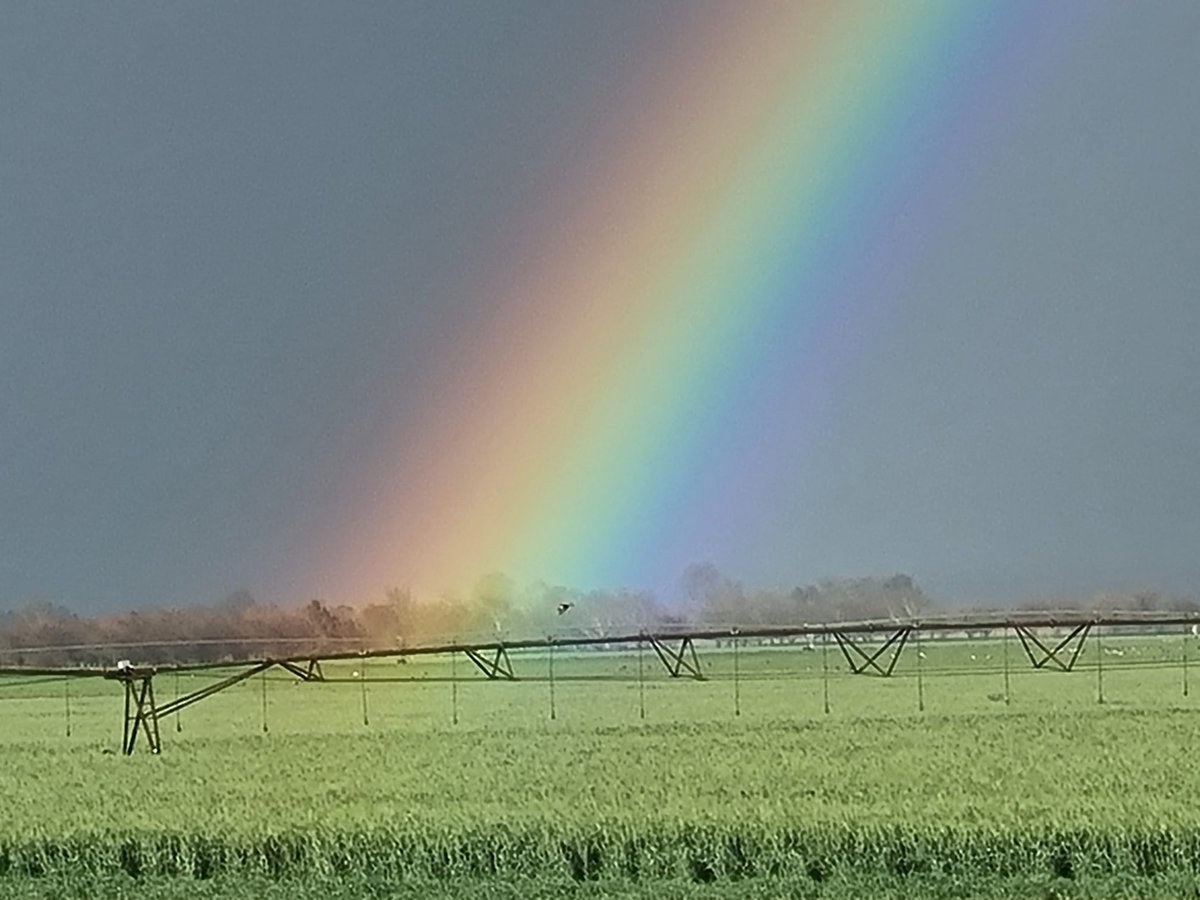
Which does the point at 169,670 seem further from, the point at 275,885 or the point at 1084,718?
the point at 1084,718

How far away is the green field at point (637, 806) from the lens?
1906cm

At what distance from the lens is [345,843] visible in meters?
20.4

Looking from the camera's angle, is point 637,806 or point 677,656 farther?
point 677,656

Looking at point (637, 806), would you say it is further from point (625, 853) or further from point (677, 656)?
point (677, 656)

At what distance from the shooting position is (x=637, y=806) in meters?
21.9

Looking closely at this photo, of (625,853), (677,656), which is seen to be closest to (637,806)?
(625,853)

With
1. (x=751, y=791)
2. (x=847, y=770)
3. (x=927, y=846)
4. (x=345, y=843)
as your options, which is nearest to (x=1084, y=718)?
(x=847, y=770)

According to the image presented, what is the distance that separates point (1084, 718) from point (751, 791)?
14.9 meters

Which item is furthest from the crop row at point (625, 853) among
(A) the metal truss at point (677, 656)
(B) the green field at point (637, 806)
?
(A) the metal truss at point (677, 656)

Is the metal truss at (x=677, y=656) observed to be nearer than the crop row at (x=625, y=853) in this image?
No

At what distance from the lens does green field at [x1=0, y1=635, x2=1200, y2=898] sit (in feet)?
62.5

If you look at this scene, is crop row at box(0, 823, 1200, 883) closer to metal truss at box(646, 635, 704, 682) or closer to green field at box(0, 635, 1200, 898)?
green field at box(0, 635, 1200, 898)

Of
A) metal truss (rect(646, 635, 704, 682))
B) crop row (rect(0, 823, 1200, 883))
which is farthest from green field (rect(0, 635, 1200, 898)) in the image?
metal truss (rect(646, 635, 704, 682))

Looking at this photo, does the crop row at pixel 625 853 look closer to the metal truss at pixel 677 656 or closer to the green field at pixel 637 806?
the green field at pixel 637 806
